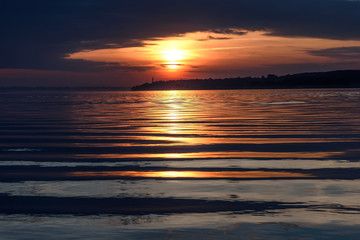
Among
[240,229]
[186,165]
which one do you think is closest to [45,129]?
[186,165]

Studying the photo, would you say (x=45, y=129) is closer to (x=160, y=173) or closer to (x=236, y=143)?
(x=236, y=143)

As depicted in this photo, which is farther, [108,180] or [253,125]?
[253,125]

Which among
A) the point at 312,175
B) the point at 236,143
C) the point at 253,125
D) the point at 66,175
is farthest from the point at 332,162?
the point at 253,125

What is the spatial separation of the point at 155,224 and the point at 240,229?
0.97 meters

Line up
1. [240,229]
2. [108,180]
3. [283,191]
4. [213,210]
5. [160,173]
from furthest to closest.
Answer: [160,173] → [108,180] → [283,191] → [213,210] → [240,229]

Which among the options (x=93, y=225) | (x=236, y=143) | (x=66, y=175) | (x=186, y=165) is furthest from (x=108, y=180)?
(x=236, y=143)

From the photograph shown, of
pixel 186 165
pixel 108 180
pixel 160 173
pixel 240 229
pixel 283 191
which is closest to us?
pixel 240 229

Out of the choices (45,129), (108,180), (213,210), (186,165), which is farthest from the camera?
(45,129)

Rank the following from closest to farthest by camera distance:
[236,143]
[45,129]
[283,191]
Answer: [283,191], [236,143], [45,129]

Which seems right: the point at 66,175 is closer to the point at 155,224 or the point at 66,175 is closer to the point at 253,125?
the point at 155,224

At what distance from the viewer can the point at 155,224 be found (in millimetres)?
A: 6883

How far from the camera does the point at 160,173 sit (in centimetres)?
1067

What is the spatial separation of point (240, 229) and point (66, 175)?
4.63 m

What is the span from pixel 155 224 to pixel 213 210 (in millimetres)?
969
